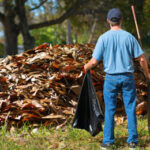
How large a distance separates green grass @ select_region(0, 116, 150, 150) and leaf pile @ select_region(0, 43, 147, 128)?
0.29 metres

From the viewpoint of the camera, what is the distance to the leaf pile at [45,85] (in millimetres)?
5062

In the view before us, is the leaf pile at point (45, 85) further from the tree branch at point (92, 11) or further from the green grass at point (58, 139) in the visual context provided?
the tree branch at point (92, 11)

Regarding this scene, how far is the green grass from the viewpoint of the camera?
13.3 ft

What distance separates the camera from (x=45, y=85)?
5477mm

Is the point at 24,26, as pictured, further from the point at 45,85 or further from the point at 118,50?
the point at 118,50

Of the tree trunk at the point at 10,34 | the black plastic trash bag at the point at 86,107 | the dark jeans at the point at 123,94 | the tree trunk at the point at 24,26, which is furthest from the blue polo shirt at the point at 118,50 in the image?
the tree trunk at the point at 10,34

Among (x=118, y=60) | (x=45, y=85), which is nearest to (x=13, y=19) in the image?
(x=45, y=85)

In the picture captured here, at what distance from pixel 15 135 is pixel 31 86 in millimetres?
1232

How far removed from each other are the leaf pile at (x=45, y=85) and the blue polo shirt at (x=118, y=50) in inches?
69.4

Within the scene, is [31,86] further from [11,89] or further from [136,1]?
[136,1]

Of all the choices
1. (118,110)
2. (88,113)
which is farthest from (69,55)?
(88,113)

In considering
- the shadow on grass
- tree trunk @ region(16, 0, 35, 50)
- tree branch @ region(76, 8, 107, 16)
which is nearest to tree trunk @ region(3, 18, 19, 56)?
tree trunk @ region(16, 0, 35, 50)

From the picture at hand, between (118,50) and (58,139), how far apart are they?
5.64 feet

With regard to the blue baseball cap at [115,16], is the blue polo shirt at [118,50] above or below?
below
